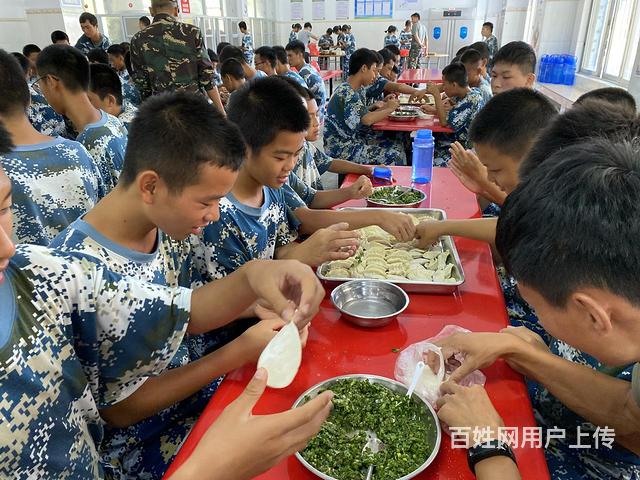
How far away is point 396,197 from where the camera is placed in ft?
9.05

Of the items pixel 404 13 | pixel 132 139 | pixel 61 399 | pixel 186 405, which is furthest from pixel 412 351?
pixel 404 13

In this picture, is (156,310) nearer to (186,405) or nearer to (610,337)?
(186,405)

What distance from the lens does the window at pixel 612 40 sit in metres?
6.06

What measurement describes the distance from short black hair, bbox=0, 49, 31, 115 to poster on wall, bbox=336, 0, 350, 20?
18.3 m

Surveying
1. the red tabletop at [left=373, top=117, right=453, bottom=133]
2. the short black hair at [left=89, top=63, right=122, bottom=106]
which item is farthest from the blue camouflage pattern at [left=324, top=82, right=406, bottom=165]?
the short black hair at [left=89, top=63, right=122, bottom=106]

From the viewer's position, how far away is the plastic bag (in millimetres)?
1217

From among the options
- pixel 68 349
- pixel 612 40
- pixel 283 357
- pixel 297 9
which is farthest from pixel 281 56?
pixel 297 9

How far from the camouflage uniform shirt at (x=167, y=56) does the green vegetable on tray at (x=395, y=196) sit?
2723 mm

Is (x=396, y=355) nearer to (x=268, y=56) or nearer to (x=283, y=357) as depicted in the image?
(x=283, y=357)

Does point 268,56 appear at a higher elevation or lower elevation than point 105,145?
higher

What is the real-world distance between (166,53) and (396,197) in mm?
3197

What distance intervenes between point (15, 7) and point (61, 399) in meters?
10.5

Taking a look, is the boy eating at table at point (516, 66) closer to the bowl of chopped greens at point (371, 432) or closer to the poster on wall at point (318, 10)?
the bowl of chopped greens at point (371, 432)

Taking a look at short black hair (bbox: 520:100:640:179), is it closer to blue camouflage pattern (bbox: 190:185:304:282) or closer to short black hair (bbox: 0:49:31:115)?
blue camouflage pattern (bbox: 190:185:304:282)
